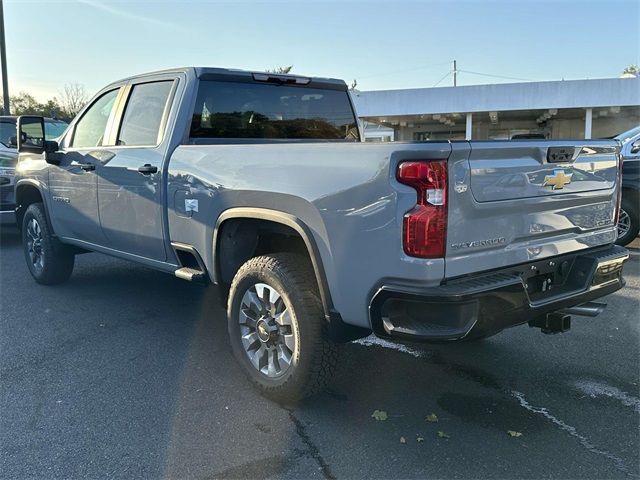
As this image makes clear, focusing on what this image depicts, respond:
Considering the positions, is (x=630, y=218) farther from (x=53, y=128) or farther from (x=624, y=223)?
(x=53, y=128)

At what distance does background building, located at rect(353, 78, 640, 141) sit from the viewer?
18.8 metres

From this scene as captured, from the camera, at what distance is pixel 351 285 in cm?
297

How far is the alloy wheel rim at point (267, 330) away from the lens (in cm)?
345

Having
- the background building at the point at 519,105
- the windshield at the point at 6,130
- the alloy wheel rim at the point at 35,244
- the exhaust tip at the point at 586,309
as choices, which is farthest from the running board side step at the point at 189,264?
the background building at the point at 519,105

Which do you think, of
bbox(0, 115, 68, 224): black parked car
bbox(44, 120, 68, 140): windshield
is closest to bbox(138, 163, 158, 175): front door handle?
bbox(0, 115, 68, 224): black parked car

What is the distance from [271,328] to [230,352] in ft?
3.36

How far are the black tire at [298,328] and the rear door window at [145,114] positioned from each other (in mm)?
1580

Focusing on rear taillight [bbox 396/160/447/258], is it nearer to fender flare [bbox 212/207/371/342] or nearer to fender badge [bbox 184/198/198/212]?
fender flare [bbox 212/207/371/342]

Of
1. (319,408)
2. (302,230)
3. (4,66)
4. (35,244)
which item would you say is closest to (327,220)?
(302,230)

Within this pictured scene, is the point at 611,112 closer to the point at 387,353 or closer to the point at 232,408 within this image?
the point at 387,353

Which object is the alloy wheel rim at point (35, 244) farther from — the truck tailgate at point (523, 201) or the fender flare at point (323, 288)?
the truck tailgate at point (523, 201)

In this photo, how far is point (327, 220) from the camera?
302 centimetres

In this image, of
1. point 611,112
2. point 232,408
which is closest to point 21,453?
point 232,408

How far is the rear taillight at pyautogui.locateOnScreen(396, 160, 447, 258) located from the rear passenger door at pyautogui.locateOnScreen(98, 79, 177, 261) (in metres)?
2.18
